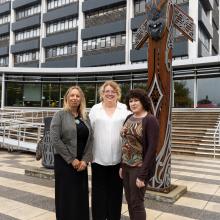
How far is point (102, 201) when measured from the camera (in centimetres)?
416

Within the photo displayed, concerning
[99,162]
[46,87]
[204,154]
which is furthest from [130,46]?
[99,162]

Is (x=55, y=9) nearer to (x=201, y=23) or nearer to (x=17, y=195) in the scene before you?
(x=201, y=23)

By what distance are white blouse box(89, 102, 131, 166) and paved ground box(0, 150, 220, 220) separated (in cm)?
139

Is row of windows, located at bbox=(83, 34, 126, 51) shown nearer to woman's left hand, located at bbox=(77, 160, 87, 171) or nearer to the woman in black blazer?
the woman in black blazer

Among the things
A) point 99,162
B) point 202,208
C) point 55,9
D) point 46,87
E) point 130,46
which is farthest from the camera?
point 55,9

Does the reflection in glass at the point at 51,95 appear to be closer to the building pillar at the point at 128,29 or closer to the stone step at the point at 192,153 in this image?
the building pillar at the point at 128,29

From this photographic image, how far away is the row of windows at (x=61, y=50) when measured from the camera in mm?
42162

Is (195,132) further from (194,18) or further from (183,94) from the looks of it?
(194,18)

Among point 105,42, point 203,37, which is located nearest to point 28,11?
point 105,42

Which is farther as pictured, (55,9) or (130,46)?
(55,9)

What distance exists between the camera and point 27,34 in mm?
48406

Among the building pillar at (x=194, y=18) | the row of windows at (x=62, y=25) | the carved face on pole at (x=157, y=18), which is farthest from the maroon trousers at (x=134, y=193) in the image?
the row of windows at (x=62, y=25)

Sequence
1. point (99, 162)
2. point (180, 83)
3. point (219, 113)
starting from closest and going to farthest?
point (99, 162)
point (219, 113)
point (180, 83)

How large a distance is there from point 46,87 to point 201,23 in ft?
58.0
